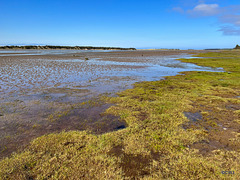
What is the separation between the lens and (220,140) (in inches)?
275

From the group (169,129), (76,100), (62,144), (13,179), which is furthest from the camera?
(76,100)

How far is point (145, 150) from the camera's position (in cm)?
622

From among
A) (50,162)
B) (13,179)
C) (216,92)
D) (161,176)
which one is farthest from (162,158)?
(216,92)

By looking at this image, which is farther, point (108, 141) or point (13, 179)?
point (108, 141)

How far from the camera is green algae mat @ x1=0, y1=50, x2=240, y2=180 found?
508cm

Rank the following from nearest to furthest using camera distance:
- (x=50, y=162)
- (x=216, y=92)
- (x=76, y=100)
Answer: (x=50, y=162)
(x=76, y=100)
(x=216, y=92)

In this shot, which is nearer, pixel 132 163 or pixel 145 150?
pixel 132 163

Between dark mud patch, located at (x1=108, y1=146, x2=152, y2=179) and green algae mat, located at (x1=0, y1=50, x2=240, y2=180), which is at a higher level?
green algae mat, located at (x1=0, y1=50, x2=240, y2=180)

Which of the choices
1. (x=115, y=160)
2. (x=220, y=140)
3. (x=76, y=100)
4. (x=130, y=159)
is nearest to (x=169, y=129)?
(x=220, y=140)

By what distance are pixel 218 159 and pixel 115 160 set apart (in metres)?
4.04

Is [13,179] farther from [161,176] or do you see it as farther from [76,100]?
[76,100]

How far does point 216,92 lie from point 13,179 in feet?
53.2

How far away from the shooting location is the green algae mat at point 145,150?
5.08 m

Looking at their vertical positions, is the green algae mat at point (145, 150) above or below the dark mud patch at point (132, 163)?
above
